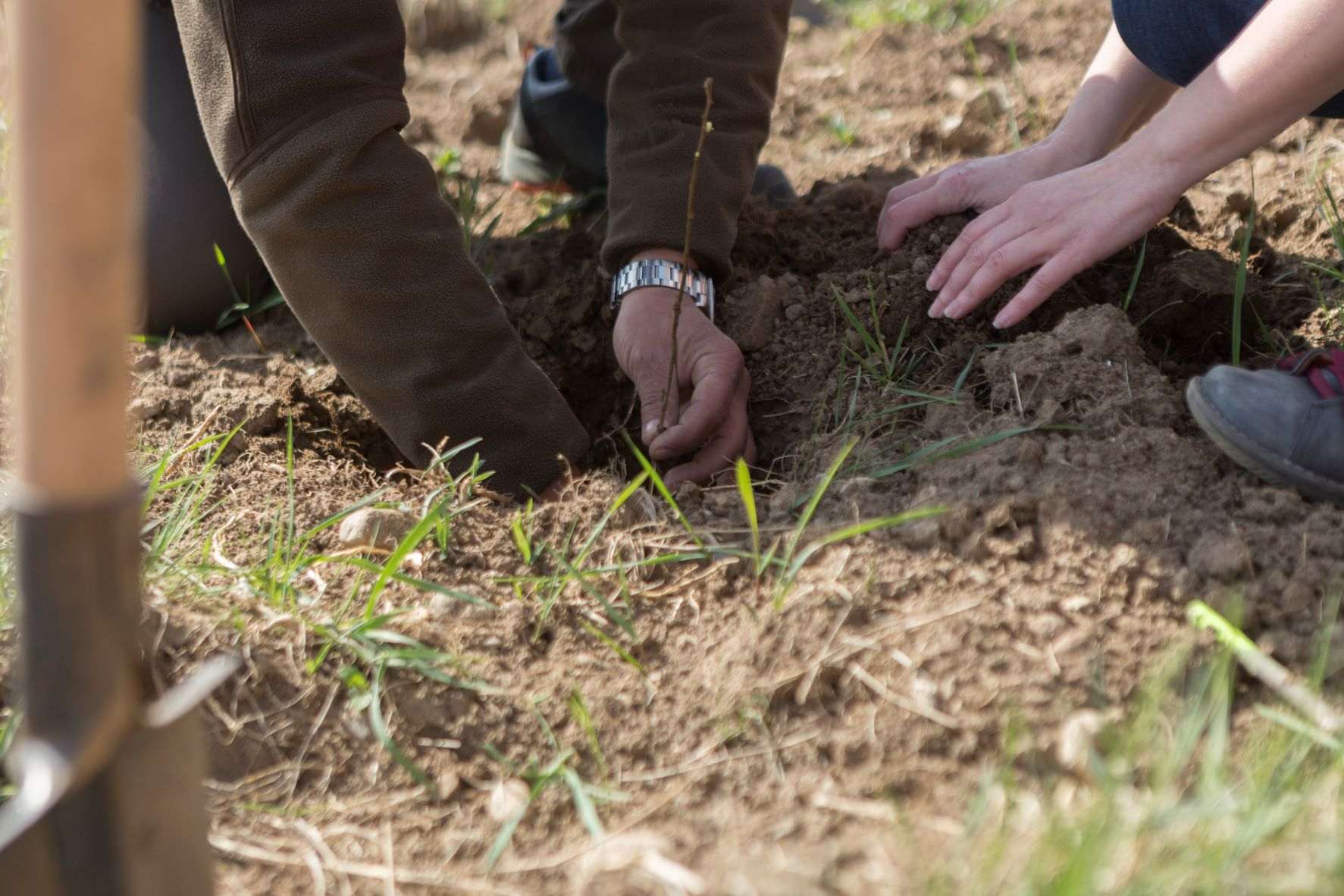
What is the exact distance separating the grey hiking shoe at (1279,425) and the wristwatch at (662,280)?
766 mm

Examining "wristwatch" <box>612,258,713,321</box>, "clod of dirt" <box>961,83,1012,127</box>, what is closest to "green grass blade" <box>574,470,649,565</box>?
"wristwatch" <box>612,258,713,321</box>

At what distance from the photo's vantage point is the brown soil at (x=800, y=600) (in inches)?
42.0

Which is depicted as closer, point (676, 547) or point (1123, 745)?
point (1123, 745)

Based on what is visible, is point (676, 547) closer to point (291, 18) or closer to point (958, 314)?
point (958, 314)

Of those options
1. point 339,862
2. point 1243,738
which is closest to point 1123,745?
point 1243,738

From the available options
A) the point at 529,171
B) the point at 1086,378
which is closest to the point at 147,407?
the point at 529,171

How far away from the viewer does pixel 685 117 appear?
6.19ft

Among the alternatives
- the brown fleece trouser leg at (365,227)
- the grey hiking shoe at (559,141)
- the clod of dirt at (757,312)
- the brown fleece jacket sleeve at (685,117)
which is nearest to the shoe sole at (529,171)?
the grey hiking shoe at (559,141)

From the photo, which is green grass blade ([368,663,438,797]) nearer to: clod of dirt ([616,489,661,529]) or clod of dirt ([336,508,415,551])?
clod of dirt ([336,508,415,551])

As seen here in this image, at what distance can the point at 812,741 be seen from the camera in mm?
1110

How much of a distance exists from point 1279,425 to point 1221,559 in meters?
0.24

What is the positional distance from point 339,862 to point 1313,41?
1464 mm

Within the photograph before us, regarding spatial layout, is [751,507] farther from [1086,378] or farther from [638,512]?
[1086,378]

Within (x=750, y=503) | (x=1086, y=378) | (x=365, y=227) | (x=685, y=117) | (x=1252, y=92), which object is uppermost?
(x=1252, y=92)
